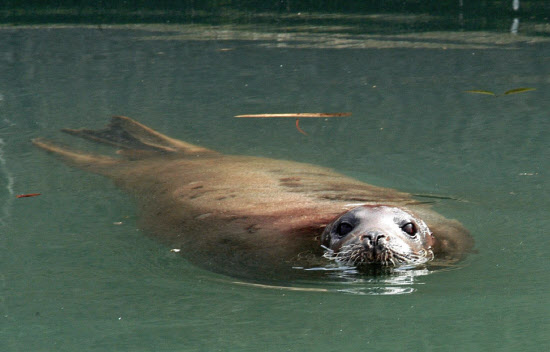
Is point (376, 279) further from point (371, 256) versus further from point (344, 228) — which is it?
A: point (344, 228)

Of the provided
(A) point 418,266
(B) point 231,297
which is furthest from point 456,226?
(B) point 231,297

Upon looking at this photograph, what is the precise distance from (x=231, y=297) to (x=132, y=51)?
278 inches

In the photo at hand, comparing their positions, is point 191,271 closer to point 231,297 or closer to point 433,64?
point 231,297

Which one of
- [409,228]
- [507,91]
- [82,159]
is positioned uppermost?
[507,91]

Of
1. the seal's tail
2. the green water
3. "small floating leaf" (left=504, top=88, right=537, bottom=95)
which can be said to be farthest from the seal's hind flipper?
"small floating leaf" (left=504, top=88, right=537, bottom=95)

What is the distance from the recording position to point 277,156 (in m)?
6.32

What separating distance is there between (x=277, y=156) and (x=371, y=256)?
2.28 meters

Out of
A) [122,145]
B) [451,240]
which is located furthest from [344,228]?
[122,145]

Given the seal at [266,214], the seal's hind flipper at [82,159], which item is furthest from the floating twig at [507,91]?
the seal's hind flipper at [82,159]

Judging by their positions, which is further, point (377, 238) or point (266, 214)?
point (266, 214)

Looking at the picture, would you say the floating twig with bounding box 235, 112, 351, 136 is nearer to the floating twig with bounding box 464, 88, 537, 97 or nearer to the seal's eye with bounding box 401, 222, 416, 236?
the floating twig with bounding box 464, 88, 537, 97

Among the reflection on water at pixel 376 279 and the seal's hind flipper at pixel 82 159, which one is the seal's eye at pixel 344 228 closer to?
the reflection on water at pixel 376 279

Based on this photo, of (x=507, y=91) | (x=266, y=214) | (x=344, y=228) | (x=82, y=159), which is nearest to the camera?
(x=344, y=228)

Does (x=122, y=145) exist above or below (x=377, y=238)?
below
